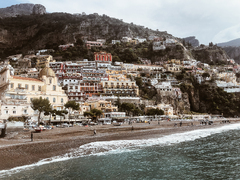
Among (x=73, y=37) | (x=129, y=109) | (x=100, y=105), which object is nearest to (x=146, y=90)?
(x=129, y=109)

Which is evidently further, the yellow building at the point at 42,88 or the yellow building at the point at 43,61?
the yellow building at the point at 43,61

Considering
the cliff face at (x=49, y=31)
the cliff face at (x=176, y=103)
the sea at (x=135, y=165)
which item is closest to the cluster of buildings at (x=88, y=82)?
the cliff face at (x=176, y=103)

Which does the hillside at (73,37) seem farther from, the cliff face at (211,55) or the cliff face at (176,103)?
the cliff face at (176,103)

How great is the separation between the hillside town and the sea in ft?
88.0

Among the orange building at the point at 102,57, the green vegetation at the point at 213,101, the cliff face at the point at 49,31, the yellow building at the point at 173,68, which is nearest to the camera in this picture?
the green vegetation at the point at 213,101

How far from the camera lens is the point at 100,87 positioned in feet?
265

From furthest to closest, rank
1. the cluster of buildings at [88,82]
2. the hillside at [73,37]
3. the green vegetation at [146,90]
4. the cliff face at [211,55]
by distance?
the cliff face at [211,55] → the hillside at [73,37] → the green vegetation at [146,90] → the cluster of buildings at [88,82]

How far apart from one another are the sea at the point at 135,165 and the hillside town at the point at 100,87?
2682 centimetres

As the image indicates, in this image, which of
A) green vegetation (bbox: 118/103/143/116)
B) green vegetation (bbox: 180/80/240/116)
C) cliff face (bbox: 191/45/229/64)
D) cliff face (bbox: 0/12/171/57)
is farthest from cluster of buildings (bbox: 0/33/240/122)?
cliff face (bbox: 0/12/171/57)

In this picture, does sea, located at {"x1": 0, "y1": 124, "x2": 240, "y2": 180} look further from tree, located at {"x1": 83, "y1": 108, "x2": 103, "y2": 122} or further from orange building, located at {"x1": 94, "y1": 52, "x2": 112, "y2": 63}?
orange building, located at {"x1": 94, "y1": 52, "x2": 112, "y2": 63}

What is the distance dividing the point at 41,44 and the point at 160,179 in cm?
15030

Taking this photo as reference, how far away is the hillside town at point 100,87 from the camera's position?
48.8 metres

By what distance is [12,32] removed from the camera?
154375 millimetres

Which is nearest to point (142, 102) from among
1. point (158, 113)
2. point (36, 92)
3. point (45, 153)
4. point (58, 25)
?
point (158, 113)
